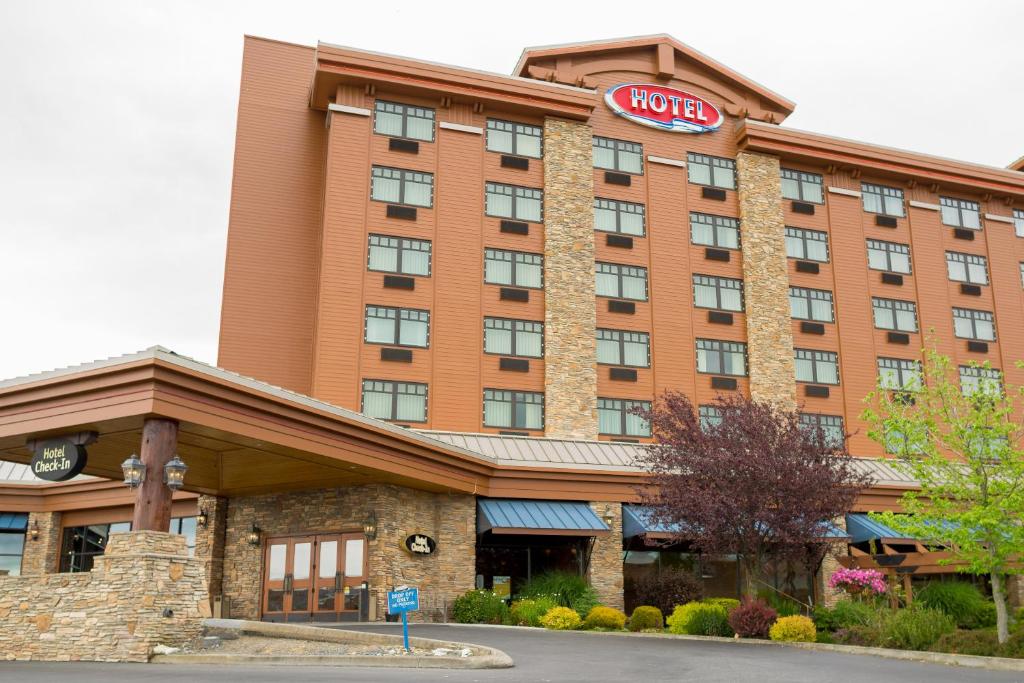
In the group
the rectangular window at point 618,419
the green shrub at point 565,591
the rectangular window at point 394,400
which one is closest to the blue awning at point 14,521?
the rectangular window at point 394,400

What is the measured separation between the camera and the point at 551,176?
40.4 meters

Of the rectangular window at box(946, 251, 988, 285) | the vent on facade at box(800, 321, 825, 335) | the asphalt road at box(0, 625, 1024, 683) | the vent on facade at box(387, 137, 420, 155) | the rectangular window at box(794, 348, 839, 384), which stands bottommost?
the asphalt road at box(0, 625, 1024, 683)

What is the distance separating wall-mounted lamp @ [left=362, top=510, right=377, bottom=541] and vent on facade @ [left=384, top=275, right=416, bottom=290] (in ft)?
39.5

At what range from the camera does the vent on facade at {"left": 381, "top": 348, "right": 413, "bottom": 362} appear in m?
36.0

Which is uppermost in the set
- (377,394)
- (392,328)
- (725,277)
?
(725,277)

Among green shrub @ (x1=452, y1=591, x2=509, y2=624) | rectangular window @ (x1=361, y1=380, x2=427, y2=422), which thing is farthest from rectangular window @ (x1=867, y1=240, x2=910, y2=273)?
green shrub @ (x1=452, y1=591, x2=509, y2=624)

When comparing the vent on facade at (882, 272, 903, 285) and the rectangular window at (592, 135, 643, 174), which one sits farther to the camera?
the vent on facade at (882, 272, 903, 285)

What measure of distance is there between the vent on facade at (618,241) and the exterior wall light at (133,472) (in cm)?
2577

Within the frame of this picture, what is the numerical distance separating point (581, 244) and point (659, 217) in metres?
4.26

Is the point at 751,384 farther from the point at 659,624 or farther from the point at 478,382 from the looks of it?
the point at 659,624

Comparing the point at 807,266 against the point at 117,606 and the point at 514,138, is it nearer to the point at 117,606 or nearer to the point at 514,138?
the point at 514,138

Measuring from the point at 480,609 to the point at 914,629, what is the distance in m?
11.6

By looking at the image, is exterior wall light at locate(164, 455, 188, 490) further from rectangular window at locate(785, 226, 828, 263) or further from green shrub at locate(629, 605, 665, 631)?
rectangular window at locate(785, 226, 828, 263)

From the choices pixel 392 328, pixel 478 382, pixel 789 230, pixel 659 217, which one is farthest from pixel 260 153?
pixel 789 230
